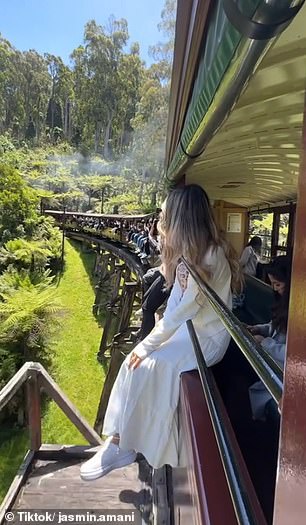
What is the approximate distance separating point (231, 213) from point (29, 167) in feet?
84.2

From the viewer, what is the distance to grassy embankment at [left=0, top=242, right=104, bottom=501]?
259 inches

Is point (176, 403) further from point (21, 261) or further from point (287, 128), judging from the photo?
point (21, 261)

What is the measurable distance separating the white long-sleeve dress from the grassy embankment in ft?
16.2

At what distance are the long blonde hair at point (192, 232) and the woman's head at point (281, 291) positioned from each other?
19 cm

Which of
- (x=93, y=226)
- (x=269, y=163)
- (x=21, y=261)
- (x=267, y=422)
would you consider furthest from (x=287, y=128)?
(x=93, y=226)

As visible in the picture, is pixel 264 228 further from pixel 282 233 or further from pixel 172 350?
pixel 172 350

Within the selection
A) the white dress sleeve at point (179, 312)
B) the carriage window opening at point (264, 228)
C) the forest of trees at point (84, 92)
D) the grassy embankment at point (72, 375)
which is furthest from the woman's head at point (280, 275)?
the forest of trees at point (84, 92)

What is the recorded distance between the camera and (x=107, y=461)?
5.45 feet

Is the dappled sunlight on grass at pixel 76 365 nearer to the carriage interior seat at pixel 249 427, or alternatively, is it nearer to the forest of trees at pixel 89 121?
the carriage interior seat at pixel 249 427

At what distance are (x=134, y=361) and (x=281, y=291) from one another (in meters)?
0.76

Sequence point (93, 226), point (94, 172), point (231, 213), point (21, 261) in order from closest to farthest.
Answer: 1. point (231, 213)
2. point (21, 261)
3. point (93, 226)
4. point (94, 172)

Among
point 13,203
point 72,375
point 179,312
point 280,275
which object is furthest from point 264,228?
point 13,203

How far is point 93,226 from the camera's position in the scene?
60.6 ft

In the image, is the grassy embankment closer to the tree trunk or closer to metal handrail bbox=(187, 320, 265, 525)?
metal handrail bbox=(187, 320, 265, 525)
